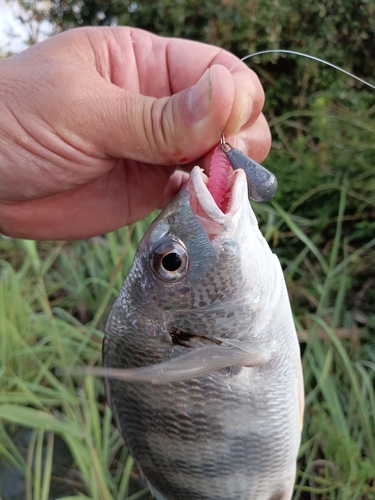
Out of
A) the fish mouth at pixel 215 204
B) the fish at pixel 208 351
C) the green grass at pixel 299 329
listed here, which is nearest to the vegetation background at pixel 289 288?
the green grass at pixel 299 329

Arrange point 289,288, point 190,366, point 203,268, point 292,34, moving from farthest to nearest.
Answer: point 292,34 → point 289,288 → point 203,268 → point 190,366

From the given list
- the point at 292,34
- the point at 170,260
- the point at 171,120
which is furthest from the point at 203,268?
the point at 292,34

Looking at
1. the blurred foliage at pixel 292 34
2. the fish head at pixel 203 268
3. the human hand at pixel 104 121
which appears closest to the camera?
the fish head at pixel 203 268

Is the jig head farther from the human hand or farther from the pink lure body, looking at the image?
the human hand

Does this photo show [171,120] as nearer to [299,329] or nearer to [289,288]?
[299,329]

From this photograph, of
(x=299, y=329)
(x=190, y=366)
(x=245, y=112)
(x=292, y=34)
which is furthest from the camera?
(x=292, y=34)

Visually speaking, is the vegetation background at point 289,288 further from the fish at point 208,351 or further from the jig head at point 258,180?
the jig head at point 258,180

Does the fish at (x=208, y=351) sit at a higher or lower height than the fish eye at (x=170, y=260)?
lower
